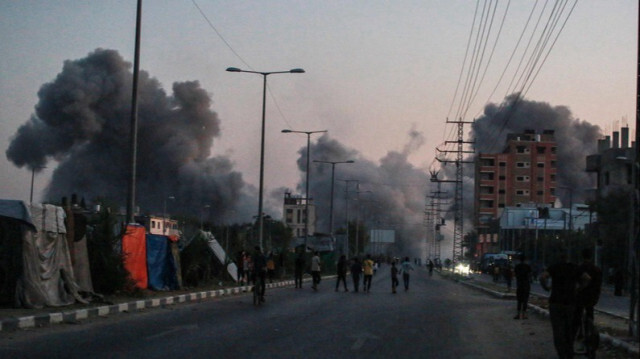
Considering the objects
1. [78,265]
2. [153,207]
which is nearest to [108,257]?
[78,265]

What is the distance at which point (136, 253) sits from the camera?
25.9 meters

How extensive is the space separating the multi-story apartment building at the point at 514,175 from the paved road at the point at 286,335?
11117 centimetres

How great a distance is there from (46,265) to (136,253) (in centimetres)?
669

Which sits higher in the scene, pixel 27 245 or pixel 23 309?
pixel 27 245

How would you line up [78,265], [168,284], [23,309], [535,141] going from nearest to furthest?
[23,309] → [78,265] → [168,284] → [535,141]

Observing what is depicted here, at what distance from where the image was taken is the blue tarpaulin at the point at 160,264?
27.3m

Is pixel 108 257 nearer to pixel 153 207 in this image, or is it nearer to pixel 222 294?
pixel 222 294

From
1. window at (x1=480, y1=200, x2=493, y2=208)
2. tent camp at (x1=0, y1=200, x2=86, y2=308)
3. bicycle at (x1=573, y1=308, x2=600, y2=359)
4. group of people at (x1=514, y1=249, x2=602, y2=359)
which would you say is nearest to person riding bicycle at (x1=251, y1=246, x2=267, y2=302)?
tent camp at (x1=0, y1=200, x2=86, y2=308)

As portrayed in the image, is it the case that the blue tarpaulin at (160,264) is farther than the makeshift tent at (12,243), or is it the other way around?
the blue tarpaulin at (160,264)

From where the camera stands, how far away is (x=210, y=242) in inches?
1303

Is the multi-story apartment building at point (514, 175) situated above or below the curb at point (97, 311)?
above

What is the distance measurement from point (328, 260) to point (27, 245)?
A: 5543 cm

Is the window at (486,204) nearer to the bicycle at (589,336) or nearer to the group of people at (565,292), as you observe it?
the bicycle at (589,336)

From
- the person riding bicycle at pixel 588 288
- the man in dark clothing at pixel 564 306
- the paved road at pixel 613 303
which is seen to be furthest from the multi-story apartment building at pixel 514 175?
the man in dark clothing at pixel 564 306
